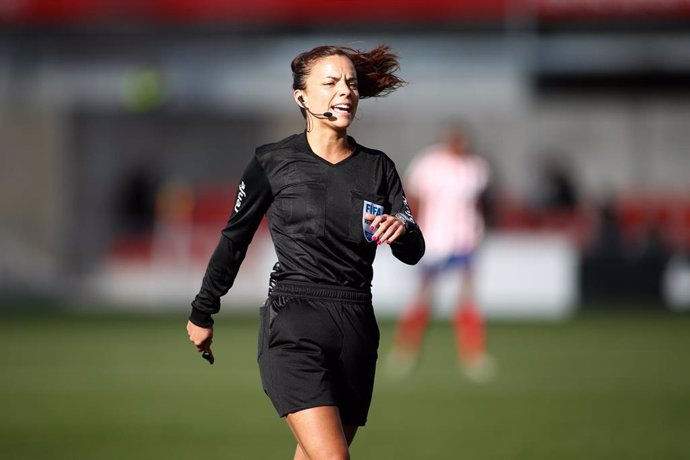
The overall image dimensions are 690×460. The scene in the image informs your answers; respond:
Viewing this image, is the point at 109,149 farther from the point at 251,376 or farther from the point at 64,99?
the point at 251,376

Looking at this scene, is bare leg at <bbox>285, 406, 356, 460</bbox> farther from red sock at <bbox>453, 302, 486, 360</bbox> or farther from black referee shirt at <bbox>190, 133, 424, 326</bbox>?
red sock at <bbox>453, 302, 486, 360</bbox>

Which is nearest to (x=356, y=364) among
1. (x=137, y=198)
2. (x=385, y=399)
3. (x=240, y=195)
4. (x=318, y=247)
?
(x=318, y=247)

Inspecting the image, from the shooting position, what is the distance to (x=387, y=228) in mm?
5879

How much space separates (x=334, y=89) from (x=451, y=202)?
9519mm

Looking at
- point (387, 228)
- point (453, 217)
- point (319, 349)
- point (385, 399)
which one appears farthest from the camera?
point (453, 217)

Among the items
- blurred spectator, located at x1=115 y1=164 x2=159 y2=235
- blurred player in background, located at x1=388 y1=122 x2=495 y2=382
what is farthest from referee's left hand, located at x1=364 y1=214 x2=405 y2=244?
blurred spectator, located at x1=115 y1=164 x2=159 y2=235

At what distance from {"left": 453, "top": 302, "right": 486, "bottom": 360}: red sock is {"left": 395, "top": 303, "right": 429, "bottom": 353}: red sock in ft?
1.39

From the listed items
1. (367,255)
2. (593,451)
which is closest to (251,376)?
(593,451)

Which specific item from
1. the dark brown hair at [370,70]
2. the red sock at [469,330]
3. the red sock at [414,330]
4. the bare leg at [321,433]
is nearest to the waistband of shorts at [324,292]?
the bare leg at [321,433]

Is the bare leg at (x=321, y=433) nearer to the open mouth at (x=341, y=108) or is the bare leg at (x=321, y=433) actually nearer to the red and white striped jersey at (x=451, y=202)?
the open mouth at (x=341, y=108)

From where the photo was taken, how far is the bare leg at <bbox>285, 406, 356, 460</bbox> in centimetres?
585

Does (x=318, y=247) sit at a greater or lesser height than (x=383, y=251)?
greater

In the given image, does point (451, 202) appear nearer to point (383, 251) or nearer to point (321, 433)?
point (383, 251)

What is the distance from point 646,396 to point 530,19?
2107cm
